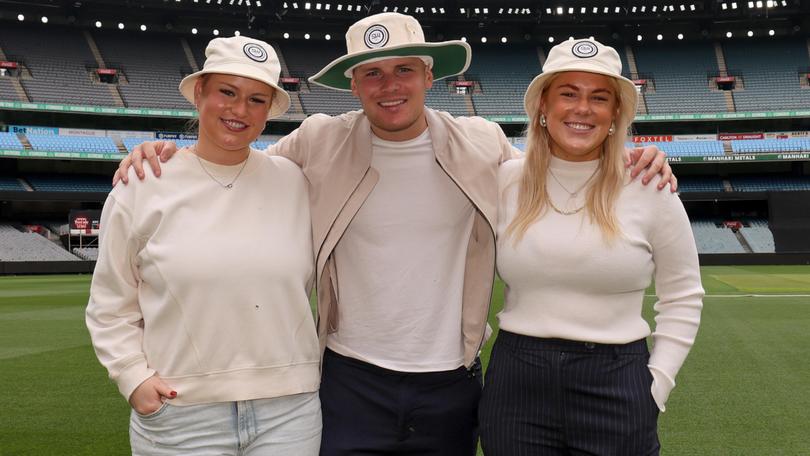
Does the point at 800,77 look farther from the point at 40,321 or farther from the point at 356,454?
the point at 356,454

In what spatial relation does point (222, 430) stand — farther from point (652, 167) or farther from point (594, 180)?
point (652, 167)

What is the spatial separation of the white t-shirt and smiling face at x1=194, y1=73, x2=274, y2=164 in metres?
0.60

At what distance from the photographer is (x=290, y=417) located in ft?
8.36

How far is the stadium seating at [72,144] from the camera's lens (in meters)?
35.0

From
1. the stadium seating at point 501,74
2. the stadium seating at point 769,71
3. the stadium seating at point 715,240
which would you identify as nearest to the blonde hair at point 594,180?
the stadium seating at point 715,240

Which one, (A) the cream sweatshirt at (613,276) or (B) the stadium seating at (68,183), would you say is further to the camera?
(B) the stadium seating at (68,183)

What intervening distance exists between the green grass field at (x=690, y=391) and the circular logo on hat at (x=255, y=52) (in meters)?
3.32

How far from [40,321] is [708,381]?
1053cm

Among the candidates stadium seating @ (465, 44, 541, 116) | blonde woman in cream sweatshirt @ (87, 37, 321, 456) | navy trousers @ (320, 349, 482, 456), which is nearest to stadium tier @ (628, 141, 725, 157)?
stadium seating @ (465, 44, 541, 116)

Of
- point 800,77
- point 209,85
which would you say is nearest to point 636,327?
point 209,85

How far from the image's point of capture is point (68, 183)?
3634cm

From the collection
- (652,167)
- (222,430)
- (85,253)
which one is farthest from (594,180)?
(85,253)

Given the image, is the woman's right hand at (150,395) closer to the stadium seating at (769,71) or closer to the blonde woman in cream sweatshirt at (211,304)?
the blonde woman in cream sweatshirt at (211,304)

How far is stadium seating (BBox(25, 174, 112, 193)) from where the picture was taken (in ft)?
116
